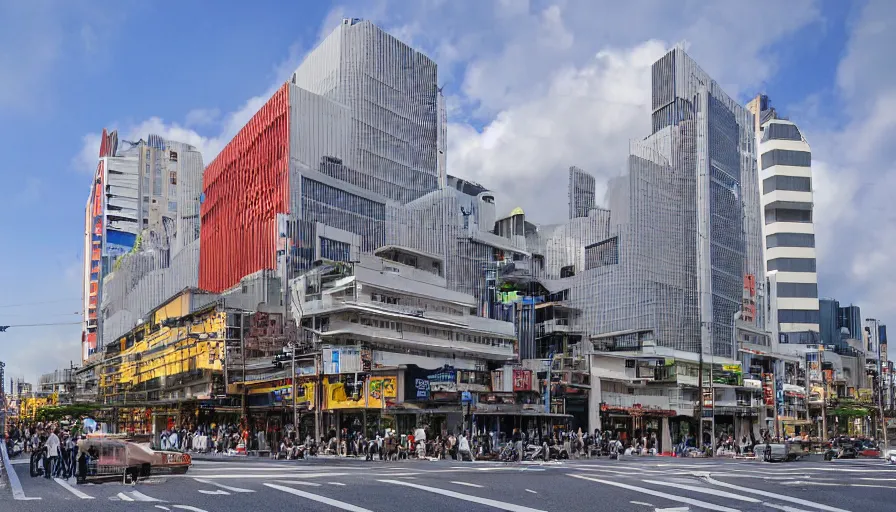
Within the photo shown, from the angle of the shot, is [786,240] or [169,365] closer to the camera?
[169,365]

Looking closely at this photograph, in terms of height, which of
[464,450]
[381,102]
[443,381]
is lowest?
[464,450]

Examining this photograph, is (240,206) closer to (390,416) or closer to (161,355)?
(161,355)

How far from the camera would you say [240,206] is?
123812mm

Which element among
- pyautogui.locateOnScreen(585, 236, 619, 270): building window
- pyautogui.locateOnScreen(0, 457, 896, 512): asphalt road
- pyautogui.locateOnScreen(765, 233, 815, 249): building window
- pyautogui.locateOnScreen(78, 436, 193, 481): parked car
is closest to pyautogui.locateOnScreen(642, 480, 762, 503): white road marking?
pyautogui.locateOnScreen(0, 457, 896, 512): asphalt road

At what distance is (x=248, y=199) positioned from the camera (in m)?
121

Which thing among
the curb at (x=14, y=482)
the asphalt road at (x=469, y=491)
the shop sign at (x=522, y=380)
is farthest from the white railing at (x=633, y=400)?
the curb at (x=14, y=482)

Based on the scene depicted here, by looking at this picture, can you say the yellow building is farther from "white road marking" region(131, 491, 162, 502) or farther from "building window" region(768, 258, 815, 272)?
"building window" region(768, 258, 815, 272)

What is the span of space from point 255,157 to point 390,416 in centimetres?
5995

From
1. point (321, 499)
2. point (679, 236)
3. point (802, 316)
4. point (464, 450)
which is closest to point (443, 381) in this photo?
point (464, 450)

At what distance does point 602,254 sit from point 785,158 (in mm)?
46403

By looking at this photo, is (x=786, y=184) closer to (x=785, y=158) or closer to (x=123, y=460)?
(x=785, y=158)

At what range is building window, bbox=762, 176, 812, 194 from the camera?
146375mm

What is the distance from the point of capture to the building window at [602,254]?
11581 cm

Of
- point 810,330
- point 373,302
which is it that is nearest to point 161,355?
point 373,302
